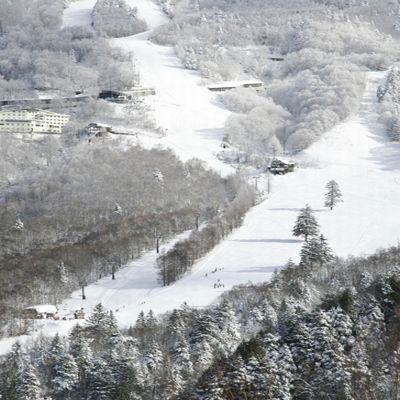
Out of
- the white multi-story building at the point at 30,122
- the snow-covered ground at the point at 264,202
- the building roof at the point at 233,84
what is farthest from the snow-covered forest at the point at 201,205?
the white multi-story building at the point at 30,122

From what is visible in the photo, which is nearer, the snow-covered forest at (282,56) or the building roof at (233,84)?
the snow-covered forest at (282,56)

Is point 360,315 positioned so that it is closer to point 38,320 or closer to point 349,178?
point 38,320

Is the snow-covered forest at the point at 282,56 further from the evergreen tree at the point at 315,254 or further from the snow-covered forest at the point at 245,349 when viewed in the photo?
the snow-covered forest at the point at 245,349

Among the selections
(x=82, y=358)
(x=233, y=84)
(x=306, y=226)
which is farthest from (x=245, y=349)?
(x=233, y=84)

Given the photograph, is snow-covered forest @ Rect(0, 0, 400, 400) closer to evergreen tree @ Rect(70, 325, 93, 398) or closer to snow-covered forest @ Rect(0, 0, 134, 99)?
evergreen tree @ Rect(70, 325, 93, 398)

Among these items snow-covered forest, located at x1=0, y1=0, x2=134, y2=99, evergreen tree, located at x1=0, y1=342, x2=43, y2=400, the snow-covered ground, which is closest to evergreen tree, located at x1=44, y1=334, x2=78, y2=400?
evergreen tree, located at x1=0, y1=342, x2=43, y2=400

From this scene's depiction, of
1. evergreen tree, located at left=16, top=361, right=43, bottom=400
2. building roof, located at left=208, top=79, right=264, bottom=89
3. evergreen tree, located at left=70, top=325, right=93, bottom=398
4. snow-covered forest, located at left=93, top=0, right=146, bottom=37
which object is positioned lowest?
evergreen tree, located at left=70, top=325, right=93, bottom=398

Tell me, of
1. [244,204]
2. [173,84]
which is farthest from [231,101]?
[244,204]
